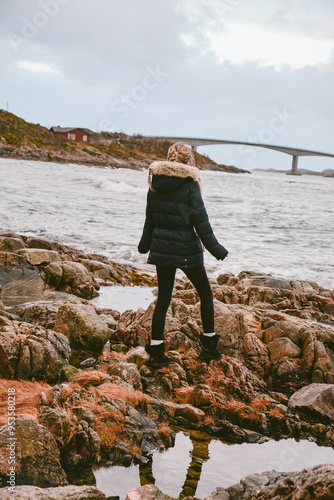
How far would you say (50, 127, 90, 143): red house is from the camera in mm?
113438

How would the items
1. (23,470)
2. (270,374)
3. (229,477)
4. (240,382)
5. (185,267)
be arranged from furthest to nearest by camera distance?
(270,374), (240,382), (185,267), (229,477), (23,470)

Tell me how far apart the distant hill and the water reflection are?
267ft

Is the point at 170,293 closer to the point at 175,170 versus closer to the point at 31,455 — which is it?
the point at 175,170

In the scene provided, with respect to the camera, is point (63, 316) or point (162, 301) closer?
point (162, 301)

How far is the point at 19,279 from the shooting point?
9570 mm

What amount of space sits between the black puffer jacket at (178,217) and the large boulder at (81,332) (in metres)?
1.75

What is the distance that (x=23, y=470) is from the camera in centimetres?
324

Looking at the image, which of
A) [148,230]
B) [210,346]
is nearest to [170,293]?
[148,230]

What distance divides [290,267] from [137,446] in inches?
532

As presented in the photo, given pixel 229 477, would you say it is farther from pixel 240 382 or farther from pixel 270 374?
pixel 270 374

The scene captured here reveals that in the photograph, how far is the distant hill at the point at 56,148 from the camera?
87.2 m

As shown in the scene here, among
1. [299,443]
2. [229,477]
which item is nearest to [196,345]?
[299,443]

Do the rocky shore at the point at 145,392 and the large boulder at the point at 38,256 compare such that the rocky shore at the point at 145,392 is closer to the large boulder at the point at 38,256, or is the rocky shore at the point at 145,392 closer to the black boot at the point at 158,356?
the black boot at the point at 158,356

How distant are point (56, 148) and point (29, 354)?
96373mm
